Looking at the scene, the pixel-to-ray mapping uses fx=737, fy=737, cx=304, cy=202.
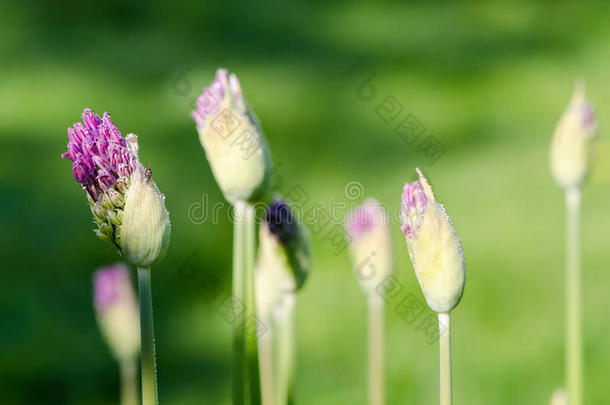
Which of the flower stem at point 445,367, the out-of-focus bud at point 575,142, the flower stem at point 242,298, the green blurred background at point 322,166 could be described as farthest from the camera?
the green blurred background at point 322,166

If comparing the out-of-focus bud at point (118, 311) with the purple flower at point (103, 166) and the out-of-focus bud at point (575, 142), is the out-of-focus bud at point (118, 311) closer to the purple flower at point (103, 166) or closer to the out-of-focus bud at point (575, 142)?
the purple flower at point (103, 166)

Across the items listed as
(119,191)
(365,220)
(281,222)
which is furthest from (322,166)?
(119,191)

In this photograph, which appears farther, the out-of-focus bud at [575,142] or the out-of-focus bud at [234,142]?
the out-of-focus bud at [575,142]

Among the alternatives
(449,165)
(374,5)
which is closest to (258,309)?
(449,165)

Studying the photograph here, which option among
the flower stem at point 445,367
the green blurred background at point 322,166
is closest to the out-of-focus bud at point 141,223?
the flower stem at point 445,367

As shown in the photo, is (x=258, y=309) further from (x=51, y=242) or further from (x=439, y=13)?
(x=439, y=13)

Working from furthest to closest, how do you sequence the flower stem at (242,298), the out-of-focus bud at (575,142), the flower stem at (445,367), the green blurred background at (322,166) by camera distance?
the green blurred background at (322,166), the out-of-focus bud at (575,142), the flower stem at (242,298), the flower stem at (445,367)
